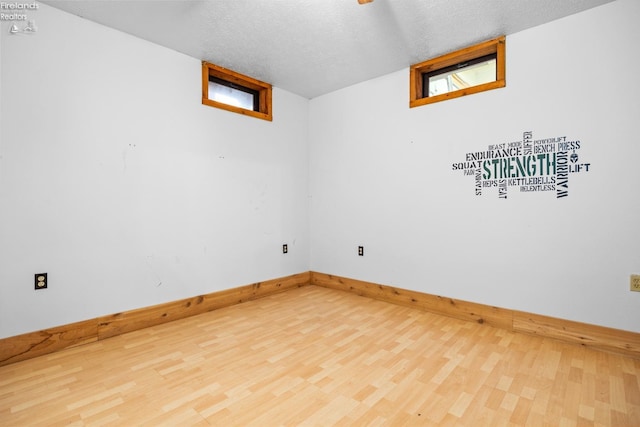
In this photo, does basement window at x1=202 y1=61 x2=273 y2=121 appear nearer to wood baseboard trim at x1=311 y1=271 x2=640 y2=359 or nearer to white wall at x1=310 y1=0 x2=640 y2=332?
white wall at x1=310 y1=0 x2=640 y2=332

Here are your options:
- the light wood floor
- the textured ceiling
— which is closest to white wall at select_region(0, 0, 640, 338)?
the textured ceiling

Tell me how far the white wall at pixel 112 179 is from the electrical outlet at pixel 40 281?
0.10 ft

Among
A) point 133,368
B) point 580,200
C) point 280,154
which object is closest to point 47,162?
point 133,368

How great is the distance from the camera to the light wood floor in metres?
1.54

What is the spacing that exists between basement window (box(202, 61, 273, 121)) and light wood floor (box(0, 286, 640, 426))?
2244 mm

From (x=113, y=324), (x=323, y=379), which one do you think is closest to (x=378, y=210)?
(x=323, y=379)

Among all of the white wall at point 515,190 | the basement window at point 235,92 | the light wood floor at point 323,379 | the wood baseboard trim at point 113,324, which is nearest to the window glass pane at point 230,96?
the basement window at point 235,92

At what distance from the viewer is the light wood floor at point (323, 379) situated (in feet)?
5.06

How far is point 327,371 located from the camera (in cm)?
196

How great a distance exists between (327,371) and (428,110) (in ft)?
8.36

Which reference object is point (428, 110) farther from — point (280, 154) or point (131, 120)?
point (131, 120)

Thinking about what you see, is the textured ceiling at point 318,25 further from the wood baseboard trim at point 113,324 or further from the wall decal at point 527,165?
the wood baseboard trim at point 113,324

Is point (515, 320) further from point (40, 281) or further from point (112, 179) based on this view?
point (40, 281)

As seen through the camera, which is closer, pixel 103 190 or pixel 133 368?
pixel 133 368
